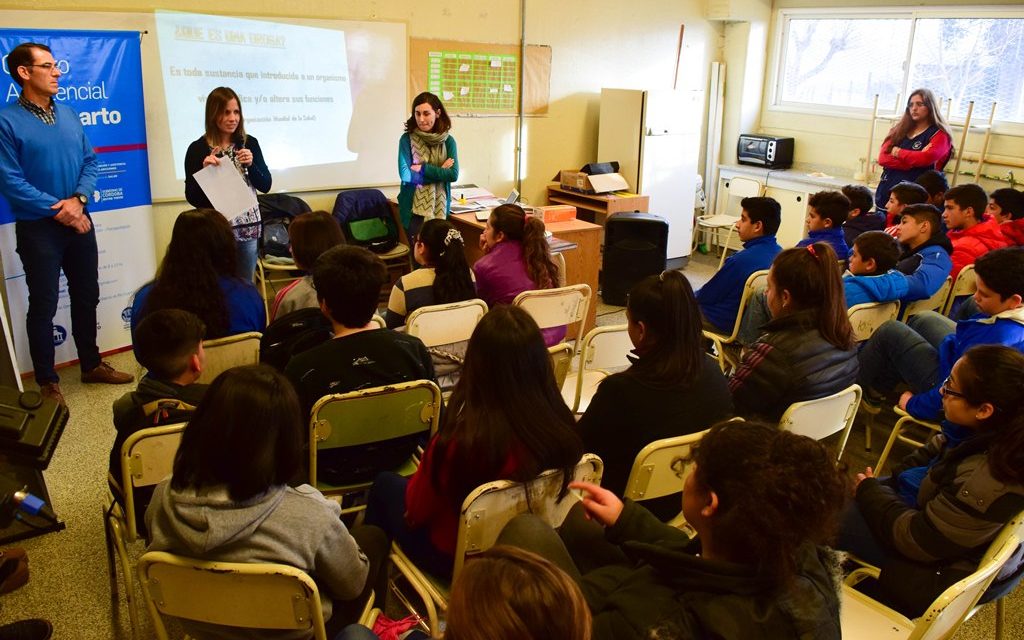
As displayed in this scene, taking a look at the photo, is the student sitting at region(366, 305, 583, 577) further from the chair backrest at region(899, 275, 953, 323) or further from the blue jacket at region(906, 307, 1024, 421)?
the chair backrest at region(899, 275, 953, 323)

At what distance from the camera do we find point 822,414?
230cm

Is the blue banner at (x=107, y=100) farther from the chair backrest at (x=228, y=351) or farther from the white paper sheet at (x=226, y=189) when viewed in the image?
the chair backrest at (x=228, y=351)

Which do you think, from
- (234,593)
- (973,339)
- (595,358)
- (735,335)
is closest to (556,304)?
(595,358)

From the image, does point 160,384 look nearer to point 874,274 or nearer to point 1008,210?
point 874,274

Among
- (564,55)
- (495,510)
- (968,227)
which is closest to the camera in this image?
(495,510)

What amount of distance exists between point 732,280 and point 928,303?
3.13ft

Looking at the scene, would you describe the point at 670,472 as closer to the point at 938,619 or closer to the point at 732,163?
the point at 938,619

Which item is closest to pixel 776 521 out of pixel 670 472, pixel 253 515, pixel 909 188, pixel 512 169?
pixel 670 472

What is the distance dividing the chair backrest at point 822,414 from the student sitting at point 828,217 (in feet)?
5.30

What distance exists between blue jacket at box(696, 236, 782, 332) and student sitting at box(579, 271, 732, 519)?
1.55 meters

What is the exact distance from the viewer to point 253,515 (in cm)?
142

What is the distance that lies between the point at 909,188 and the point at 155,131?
432 centimetres

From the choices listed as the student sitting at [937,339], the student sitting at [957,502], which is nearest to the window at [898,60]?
the student sitting at [937,339]

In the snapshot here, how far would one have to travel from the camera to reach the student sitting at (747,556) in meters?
1.16
